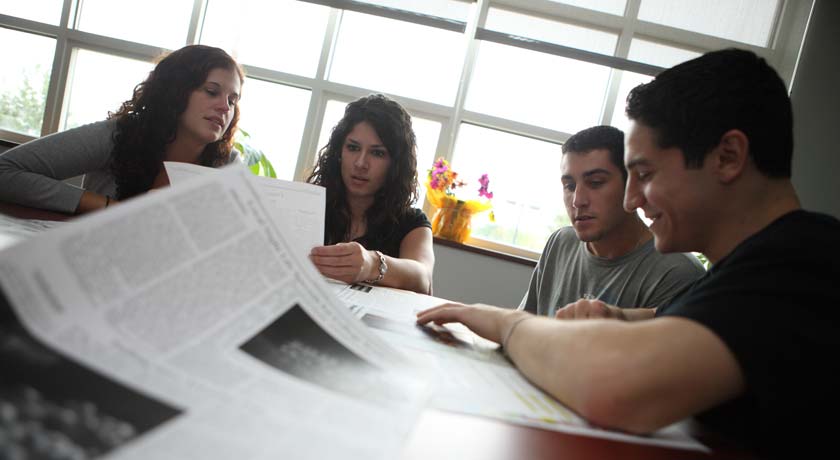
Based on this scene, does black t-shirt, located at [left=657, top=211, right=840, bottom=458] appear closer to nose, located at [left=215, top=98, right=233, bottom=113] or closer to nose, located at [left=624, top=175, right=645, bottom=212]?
nose, located at [left=624, top=175, right=645, bottom=212]

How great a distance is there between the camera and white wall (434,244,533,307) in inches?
116

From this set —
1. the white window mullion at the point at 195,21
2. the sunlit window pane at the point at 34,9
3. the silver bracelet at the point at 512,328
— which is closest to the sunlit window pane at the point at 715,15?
the white window mullion at the point at 195,21

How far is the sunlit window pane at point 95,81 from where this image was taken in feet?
10.7

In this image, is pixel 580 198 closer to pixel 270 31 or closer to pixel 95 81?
pixel 270 31

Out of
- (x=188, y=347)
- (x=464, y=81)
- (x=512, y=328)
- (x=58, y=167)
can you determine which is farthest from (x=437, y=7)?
(x=188, y=347)

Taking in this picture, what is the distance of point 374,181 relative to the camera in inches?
70.7

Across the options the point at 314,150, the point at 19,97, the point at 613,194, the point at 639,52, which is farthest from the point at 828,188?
the point at 19,97

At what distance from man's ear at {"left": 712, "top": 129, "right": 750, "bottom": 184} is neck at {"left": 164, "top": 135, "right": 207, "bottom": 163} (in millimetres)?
1687

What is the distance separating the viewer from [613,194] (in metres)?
1.46

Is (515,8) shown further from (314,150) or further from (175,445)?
(175,445)

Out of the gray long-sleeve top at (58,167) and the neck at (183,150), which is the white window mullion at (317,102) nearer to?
the neck at (183,150)

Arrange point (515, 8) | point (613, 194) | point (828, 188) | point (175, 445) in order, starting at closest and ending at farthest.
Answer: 1. point (175, 445)
2. point (613, 194)
3. point (828, 188)
4. point (515, 8)

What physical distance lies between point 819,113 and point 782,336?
3107mm

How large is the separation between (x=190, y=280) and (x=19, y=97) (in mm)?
3747
